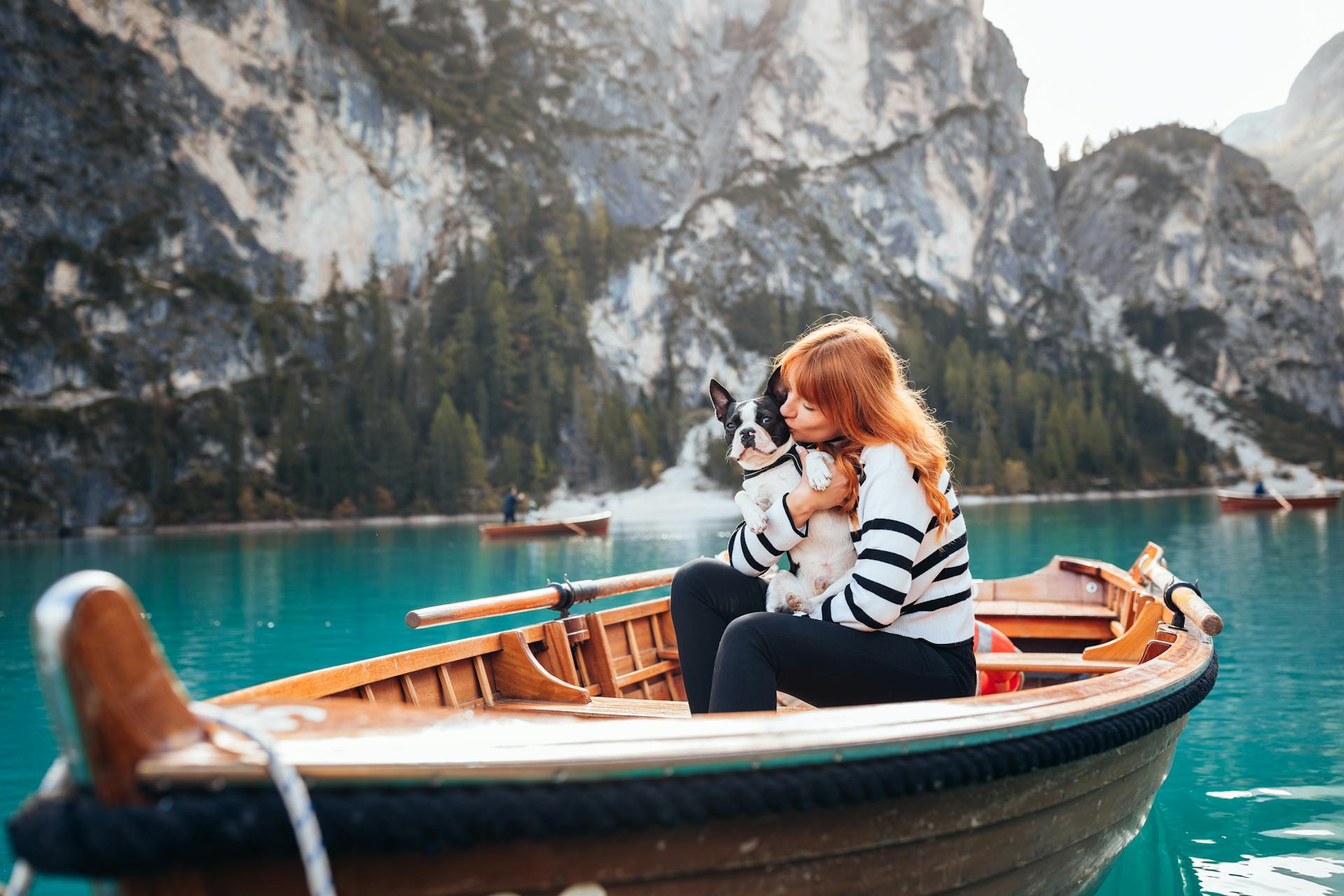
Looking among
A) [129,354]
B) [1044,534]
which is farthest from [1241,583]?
[129,354]

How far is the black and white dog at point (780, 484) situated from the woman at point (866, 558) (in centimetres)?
5

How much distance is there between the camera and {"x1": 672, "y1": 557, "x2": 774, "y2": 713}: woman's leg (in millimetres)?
3045

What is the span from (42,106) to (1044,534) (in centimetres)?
6802

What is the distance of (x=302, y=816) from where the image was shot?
1.47 m

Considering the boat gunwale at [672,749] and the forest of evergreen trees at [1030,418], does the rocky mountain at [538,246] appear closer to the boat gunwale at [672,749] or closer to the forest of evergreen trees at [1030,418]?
the forest of evergreen trees at [1030,418]

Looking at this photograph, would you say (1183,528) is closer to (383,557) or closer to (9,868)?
(383,557)

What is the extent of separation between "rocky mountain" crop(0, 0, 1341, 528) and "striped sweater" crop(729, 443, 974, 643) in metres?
63.8

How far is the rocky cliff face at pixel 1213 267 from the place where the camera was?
372ft

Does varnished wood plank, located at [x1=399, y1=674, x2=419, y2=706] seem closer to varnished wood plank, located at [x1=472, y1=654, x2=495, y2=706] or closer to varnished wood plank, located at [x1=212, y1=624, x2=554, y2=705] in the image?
varnished wood plank, located at [x1=212, y1=624, x2=554, y2=705]

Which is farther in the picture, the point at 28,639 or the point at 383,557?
the point at 383,557

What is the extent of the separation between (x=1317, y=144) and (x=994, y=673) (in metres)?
227

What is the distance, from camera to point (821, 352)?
2.79m

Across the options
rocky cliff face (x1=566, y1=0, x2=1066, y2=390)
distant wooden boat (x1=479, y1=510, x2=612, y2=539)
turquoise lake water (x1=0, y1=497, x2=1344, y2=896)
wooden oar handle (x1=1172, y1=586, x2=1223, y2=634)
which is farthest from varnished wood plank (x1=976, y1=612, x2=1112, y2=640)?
rocky cliff face (x1=566, y1=0, x2=1066, y2=390)

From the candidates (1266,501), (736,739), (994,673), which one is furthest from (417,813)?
(1266,501)
